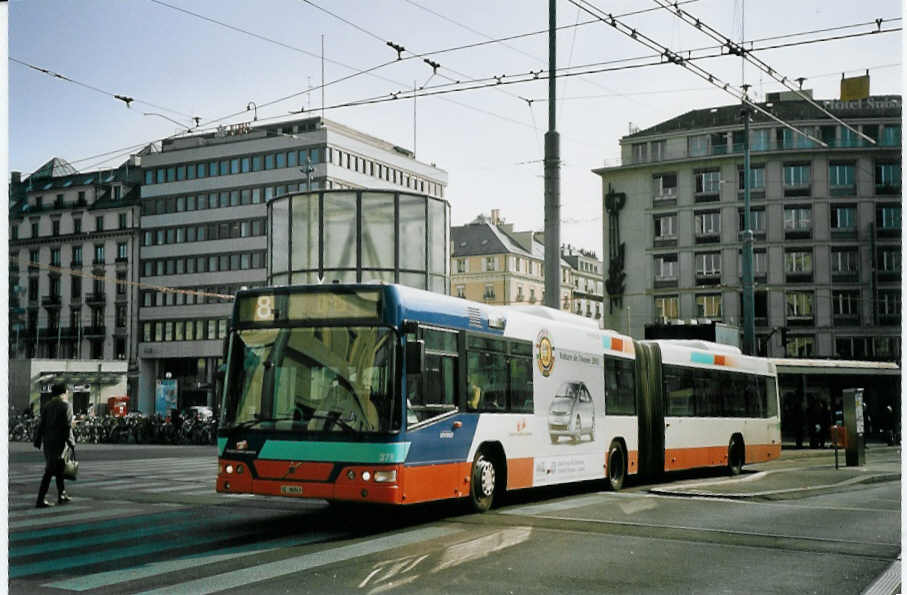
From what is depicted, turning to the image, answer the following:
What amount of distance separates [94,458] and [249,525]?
17712 millimetres

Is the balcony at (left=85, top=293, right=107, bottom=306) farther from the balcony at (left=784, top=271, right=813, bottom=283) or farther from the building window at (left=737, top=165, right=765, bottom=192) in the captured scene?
the balcony at (left=784, top=271, right=813, bottom=283)

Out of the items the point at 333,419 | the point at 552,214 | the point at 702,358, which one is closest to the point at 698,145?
the point at 702,358

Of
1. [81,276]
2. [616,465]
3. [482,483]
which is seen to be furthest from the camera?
[81,276]

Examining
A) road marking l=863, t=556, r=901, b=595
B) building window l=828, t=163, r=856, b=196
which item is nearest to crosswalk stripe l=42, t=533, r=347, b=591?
road marking l=863, t=556, r=901, b=595

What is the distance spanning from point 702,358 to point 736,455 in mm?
2418

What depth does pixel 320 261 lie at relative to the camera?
23609 millimetres

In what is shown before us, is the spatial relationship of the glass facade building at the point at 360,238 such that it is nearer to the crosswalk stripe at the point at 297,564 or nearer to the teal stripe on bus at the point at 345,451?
the teal stripe on bus at the point at 345,451

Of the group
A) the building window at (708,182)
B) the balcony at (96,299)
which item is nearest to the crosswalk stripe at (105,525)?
the building window at (708,182)

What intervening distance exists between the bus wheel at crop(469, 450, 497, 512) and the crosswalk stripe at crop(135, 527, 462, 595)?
1.31m

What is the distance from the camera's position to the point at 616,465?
1716cm

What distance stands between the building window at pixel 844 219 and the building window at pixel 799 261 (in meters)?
7.14

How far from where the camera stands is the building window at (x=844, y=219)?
96.5 ft

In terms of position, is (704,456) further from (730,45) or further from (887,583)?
(887,583)

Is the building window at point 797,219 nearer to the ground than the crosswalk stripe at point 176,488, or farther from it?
farther from it
